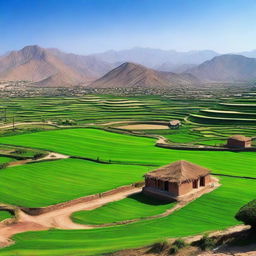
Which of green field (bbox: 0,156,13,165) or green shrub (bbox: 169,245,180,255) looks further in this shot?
green field (bbox: 0,156,13,165)

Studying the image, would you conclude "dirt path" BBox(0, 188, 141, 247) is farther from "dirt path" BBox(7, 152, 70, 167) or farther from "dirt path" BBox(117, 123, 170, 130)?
"dirt path" BBox(117, 123, 170, 130)

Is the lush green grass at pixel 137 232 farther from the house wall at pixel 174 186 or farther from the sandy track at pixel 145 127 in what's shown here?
the sandy track at pixel 145 127

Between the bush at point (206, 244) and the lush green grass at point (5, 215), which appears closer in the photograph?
the bush at point (206, 244)

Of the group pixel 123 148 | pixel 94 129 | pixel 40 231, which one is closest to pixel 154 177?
pixel 40 231

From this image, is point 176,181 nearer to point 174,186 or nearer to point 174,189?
point 174,186

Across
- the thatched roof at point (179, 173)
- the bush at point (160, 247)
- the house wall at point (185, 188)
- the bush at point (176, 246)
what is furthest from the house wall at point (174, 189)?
the bush at point (160, 247)

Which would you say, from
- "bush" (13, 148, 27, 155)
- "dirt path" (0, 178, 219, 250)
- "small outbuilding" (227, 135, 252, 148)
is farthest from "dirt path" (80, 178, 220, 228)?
"bush" (13, 148, 27, 155)
